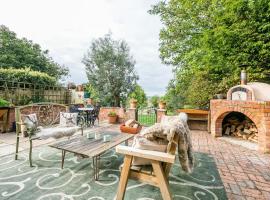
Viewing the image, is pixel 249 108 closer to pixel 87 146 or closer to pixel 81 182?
pixel 87 146

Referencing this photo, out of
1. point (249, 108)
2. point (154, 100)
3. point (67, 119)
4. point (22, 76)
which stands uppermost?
point (22, 76)

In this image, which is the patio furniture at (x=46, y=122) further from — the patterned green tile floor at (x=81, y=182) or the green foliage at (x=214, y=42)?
the green foliage at (x=214, y=42)

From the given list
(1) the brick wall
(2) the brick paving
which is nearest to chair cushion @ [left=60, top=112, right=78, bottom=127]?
(2) the brick paving

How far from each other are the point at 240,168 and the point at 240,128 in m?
2.54

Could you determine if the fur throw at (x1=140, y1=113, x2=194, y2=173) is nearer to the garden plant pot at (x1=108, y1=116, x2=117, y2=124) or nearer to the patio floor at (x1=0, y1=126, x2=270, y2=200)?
the patio floor at (x1=0, y1=126, x2=270, y2=200)

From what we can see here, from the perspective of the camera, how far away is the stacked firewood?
15.1 ft

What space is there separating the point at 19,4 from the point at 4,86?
3150mm

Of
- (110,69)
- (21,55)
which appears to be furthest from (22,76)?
(21,55)

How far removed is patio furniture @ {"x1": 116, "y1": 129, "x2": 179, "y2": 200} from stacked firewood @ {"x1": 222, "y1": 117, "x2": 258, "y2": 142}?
3914mm

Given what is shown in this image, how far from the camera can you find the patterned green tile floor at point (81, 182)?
200 centimetres

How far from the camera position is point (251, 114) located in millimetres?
4055

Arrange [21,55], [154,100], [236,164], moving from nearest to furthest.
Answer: [236,164] < [154,100] < [21,55]

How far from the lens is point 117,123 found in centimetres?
711

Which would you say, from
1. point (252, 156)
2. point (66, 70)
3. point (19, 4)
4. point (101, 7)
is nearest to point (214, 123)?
point (252, 156)
